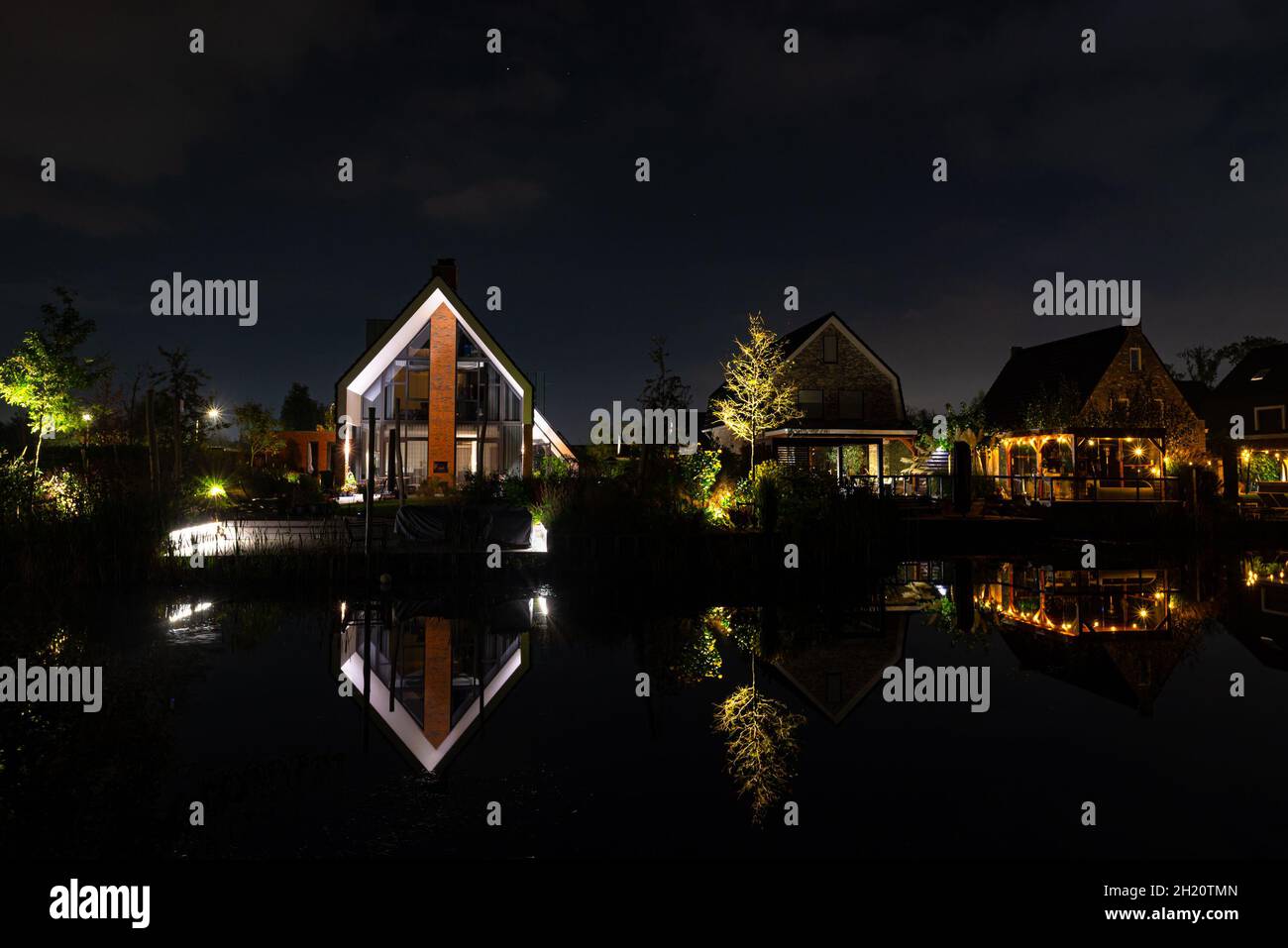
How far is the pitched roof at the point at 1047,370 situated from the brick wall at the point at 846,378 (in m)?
6.19

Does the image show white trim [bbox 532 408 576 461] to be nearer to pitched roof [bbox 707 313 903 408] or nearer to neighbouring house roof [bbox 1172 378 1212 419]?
pitched roof [bbox 707 313 903 408]

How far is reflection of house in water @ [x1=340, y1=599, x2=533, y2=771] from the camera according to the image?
6.14m

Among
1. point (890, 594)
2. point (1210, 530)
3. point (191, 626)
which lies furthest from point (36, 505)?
point (1210, 530)

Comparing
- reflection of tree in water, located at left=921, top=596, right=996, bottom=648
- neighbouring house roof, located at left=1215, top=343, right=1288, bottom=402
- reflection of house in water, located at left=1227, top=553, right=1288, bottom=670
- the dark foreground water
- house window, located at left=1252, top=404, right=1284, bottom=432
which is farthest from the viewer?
neighbouring house roof, located at left=1215, top=343, right=1288, bottom=402

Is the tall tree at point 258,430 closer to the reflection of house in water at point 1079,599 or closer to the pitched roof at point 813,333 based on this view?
the pitched roof at point 813,333

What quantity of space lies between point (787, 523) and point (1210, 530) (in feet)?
45.5

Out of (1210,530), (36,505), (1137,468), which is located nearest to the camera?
(36,505)

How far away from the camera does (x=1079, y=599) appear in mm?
12625

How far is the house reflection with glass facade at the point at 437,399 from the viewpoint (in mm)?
→ 24922

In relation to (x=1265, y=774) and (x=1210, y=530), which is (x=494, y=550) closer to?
(x=1265, y=774)

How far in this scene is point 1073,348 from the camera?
1421 inches

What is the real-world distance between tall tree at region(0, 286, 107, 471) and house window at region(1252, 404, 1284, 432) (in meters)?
51.0

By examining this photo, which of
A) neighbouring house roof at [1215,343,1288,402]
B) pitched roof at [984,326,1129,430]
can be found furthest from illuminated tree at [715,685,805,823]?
neighbouring house roof at [1215,343,1288,402]

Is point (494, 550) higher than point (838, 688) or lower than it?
higher
